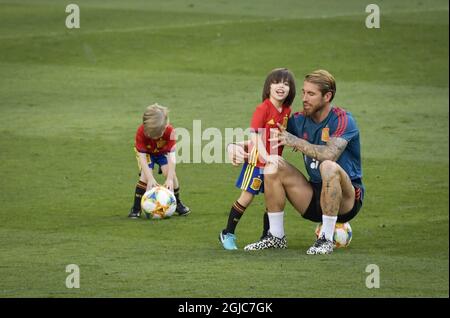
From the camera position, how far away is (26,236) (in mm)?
10562

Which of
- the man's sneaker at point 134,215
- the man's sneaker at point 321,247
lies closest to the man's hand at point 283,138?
the man's sneaker at point 321,247

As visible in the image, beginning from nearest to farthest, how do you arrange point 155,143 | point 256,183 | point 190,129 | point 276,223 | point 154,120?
point 276,223
point 256,183
point 154,120
point 155,143
point 190,129

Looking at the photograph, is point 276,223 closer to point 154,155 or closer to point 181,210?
point 181,210

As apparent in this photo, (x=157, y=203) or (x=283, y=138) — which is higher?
(x=283, y=138)

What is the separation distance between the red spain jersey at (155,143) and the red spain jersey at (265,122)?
2.14 metres

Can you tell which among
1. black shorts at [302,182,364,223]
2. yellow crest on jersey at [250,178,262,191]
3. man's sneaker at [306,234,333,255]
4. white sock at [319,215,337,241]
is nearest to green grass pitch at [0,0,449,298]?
man's sneaker at [306,234,333,255]

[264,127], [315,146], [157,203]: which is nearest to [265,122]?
[264,127]

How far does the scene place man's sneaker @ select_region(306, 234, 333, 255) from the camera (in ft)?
31.3

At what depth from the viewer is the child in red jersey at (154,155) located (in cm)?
1173

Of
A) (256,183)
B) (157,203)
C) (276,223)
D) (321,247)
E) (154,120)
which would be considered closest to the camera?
(321,247)

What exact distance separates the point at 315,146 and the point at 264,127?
0.60 metres

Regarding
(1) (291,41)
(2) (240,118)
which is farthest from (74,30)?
(2) (240,118)

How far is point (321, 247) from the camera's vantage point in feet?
31.3

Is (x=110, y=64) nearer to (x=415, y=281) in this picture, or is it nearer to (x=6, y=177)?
(x=6, y=177)
